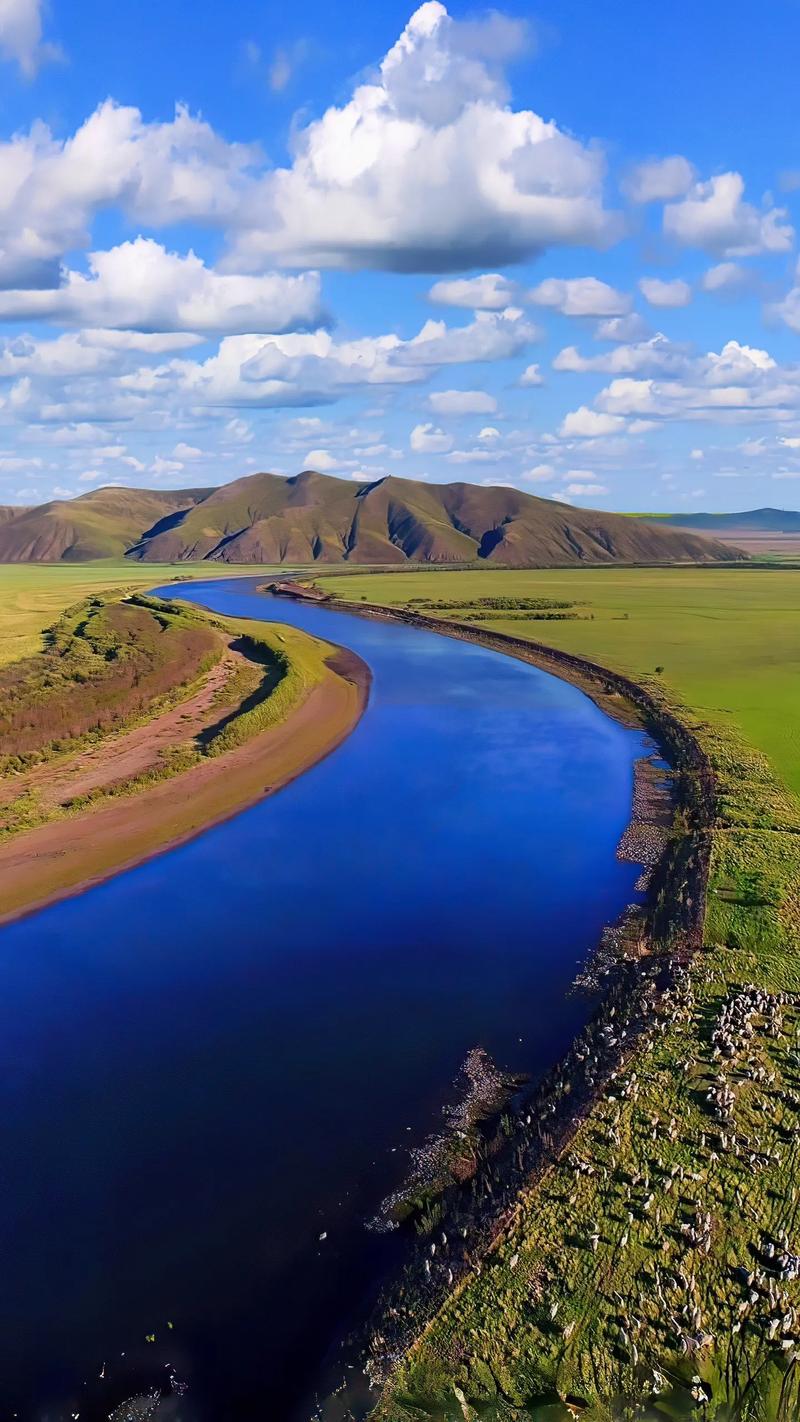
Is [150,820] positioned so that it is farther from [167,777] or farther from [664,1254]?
[664,1254]

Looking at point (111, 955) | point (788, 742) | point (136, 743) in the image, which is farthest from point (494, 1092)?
point (136, 743)

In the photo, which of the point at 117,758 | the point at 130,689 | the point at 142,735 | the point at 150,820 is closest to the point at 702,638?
the point at 130,689

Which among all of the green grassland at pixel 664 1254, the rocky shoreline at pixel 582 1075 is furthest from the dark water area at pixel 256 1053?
the green grassland at pixel 664 1254

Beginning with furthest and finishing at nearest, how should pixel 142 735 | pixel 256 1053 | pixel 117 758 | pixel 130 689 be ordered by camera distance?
pixel 130 689 → pixel 142 735 → pixel 117 758 → pixel 256 1053

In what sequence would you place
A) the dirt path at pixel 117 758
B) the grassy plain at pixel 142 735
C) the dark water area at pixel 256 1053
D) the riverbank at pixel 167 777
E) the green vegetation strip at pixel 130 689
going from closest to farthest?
the dark water area at pixel 256 1053
the riverbank at pixel 167 777
the grassy plain at pixel 142 735
the dirt path at pixel 117 758
the green vegetation strip at pixel 130 689

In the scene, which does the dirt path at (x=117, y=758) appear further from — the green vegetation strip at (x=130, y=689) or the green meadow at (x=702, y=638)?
the green meadow at (x=702, y=638)
